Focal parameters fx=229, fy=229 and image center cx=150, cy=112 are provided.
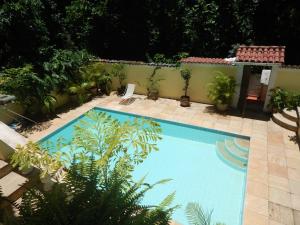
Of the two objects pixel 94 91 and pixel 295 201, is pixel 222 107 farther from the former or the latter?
pixel 94 91

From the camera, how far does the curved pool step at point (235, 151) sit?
27.0ft

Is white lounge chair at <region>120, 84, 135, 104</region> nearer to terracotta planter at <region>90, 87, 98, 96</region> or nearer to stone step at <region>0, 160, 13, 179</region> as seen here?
terracotta planter at <region>90, 87, 98, 96</region>

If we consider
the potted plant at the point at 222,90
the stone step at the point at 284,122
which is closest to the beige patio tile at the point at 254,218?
the stone step at the point at 284,122

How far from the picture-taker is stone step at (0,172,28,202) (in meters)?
3.69

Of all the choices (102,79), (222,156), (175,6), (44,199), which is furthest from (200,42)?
(44,199)

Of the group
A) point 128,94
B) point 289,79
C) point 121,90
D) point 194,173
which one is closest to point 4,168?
point 194,173

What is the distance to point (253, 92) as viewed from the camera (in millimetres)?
13609

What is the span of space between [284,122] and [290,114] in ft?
1.55

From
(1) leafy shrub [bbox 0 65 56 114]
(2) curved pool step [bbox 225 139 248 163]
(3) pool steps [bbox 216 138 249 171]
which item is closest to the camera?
(3) pool steps [bbox 216 138 249 171]

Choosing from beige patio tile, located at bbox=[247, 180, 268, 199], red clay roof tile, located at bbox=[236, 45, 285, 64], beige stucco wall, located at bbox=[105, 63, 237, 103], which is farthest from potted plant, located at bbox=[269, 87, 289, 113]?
beige patio tile, located at bbox=[247, 180, 268, 199]

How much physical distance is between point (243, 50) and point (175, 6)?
888 cm

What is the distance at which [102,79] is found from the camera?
13633mm

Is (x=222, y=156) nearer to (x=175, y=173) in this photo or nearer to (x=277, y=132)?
(x=175, y=173)

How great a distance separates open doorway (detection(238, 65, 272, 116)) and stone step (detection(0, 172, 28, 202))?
9889 mm
